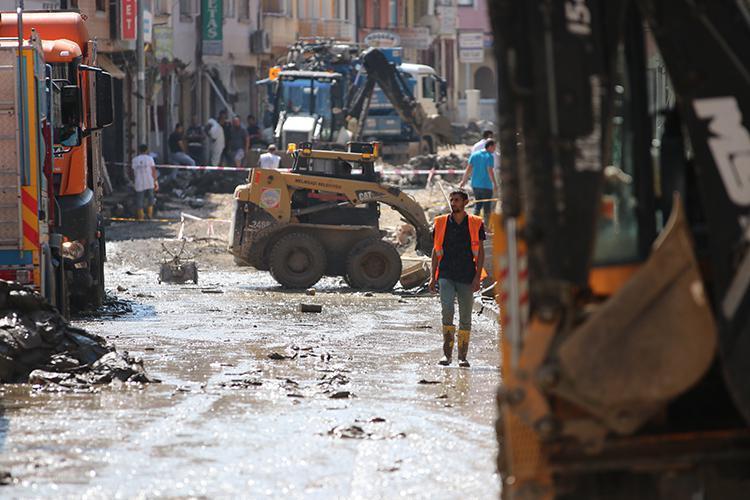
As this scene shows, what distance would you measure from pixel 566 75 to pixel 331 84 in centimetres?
3373

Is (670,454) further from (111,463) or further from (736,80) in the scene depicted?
(111,463)

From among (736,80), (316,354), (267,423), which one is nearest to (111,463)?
(267,423)

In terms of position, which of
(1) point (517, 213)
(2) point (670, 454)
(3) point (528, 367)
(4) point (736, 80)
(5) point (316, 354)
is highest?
(4) point (736, 80)

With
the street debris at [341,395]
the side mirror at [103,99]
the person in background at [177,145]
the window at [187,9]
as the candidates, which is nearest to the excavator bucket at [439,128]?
the window at [187,9]

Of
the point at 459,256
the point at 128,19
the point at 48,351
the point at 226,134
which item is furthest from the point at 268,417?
the point at 226,134

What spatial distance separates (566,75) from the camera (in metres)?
5.23

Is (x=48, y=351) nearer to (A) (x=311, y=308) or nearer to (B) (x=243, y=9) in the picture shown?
(A) (x=311, y=308)

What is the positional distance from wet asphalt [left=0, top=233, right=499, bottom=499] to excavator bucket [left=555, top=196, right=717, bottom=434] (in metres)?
2.97

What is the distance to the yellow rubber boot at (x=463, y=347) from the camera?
14.1 m

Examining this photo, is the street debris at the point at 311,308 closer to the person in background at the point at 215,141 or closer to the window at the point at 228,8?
the person in background at the point at 215,141

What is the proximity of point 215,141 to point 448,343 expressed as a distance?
1097 inches

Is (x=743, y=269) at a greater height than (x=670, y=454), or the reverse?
(x=743, y=269)

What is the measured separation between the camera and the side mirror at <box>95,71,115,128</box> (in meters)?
16.4

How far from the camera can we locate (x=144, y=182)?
31125mm
